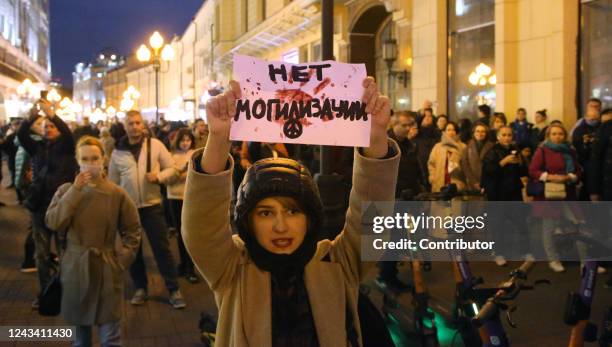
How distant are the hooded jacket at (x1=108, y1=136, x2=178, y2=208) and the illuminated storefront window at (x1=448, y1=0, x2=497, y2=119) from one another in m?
8.83

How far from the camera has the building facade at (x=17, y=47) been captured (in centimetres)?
4925

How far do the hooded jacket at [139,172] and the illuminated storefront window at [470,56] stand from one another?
8832mm

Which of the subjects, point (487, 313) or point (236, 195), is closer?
point (487, 313)

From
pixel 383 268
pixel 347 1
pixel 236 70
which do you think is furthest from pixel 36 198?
pixel 347 1

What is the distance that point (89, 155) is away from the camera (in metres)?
4.98

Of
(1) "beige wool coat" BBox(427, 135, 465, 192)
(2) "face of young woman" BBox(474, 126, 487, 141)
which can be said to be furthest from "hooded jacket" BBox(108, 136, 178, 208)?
(2) "face of young woman" BBox(474, 126, 487, 141)

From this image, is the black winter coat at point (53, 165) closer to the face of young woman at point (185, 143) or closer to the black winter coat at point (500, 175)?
the face of young woman at point (185, 143)

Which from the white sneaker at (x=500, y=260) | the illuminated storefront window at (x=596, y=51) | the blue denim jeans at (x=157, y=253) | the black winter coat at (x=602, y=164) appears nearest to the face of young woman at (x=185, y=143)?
the blue denim jeans at (x=157, y=253)

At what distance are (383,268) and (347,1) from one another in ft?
50.6

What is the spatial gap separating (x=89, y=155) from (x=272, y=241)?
300 centimetres

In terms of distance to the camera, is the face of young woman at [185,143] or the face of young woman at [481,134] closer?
the face of young woman at [185,143]

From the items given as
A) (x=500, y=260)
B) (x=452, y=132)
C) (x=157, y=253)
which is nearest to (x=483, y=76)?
(x=452, y=132)

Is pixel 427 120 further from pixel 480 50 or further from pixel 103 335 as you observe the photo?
pixel 103 335

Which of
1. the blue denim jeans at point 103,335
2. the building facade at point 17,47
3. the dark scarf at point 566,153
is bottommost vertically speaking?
the blue denim jeans at point 103,335
